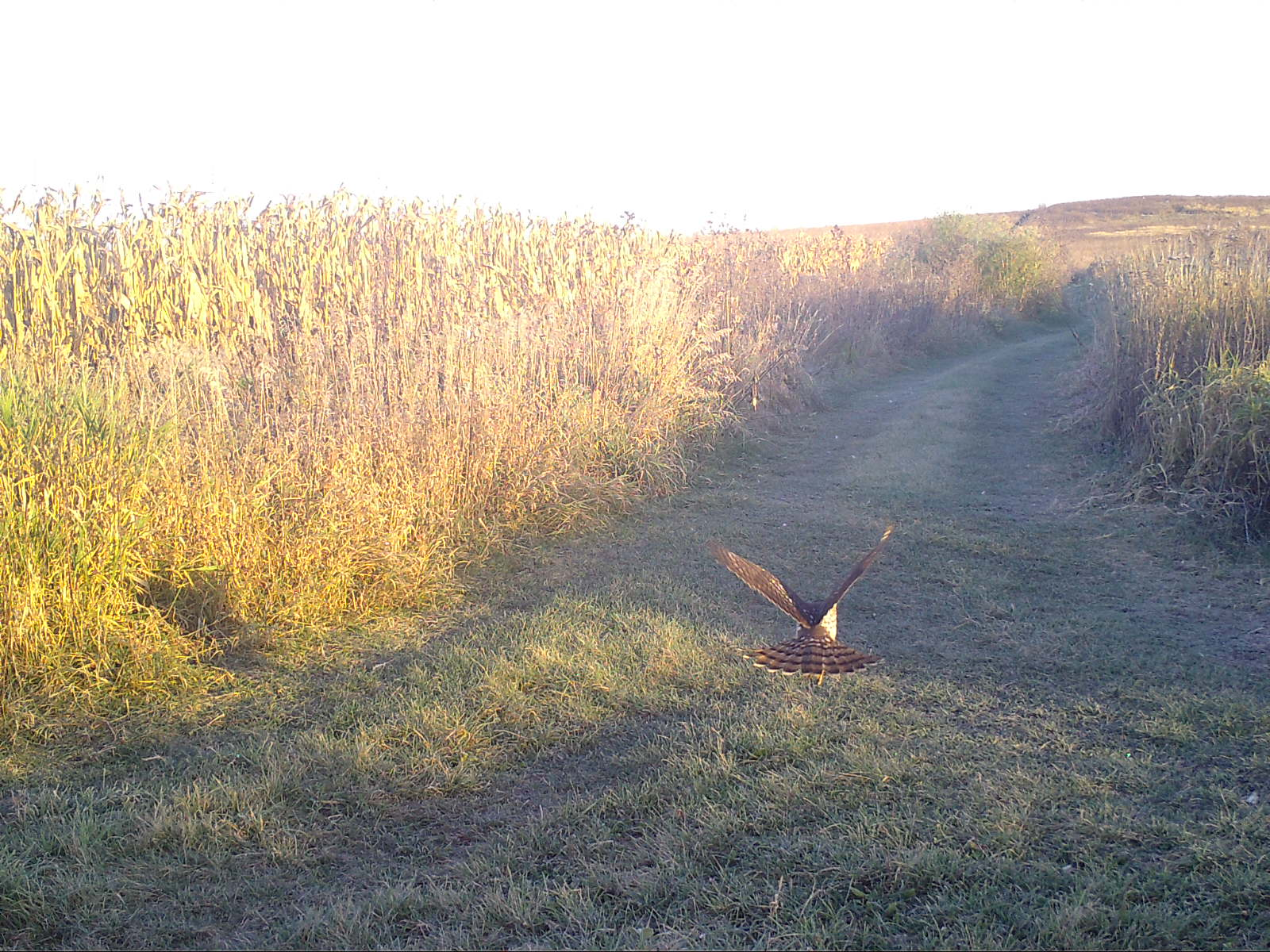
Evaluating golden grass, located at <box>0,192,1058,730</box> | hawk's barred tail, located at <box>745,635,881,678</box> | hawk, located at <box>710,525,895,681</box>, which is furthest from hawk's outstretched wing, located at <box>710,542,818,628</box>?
golden grass, located at <box>0,192,1058,730</box>

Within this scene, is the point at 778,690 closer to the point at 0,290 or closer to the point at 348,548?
the point at 348,548

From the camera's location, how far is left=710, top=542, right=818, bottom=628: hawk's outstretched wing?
159 inches

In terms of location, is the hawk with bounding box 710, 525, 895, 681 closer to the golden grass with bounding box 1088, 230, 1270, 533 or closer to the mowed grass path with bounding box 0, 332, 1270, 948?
the mowed grass path with bounding box 0, 332, 1270, 948

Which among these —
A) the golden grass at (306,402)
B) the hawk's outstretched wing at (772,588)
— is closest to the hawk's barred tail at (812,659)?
the hawk's outstretched wing at (772,588)

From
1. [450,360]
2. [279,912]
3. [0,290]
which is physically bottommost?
[279,912]

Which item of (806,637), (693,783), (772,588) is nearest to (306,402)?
(772,588)

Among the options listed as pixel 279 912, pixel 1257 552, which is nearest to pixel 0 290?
pixel 279 912

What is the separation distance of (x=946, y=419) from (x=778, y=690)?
8.06 metres

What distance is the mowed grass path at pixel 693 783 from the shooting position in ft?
9.11

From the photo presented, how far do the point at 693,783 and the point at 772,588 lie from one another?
1082 millimetres

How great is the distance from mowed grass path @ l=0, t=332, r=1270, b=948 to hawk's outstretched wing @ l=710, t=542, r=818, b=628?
0.40m

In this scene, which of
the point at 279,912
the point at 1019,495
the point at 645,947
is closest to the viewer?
the point at 645,947

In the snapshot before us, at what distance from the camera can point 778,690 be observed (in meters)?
4.26

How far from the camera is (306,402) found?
6.14m
